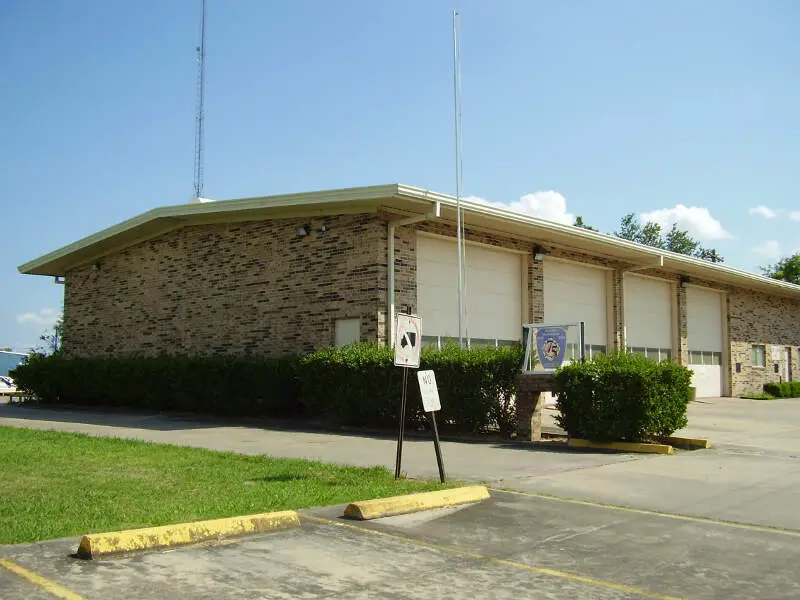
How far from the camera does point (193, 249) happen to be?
2280 cm

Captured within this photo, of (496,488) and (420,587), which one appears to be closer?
(420,587)

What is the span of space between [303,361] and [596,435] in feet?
21.8

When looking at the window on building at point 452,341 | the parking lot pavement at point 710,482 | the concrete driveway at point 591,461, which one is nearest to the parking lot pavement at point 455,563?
the parking lot pavement at point 710,482

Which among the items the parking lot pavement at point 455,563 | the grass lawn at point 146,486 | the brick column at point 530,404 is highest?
the brick column at point 530,404

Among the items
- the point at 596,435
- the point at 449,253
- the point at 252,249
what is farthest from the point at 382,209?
the point at 596,435

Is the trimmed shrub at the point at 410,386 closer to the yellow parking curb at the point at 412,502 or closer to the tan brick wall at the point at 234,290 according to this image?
the tan brick wall at the point at 234,290

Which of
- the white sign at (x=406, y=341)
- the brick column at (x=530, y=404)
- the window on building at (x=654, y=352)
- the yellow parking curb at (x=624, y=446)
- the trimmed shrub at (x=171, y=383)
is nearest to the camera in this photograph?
the white sign at (x=406, y=341)

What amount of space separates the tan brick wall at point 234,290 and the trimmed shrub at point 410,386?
1.79 meters

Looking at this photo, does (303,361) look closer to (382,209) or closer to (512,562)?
(382,209)

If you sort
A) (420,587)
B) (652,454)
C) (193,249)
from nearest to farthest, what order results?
(420,587), (652,454), (193,249)

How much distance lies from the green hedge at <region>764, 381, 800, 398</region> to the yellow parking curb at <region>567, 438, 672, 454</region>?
2316 cm

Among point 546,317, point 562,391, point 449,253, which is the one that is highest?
point 449,253

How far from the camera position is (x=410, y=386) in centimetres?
1577

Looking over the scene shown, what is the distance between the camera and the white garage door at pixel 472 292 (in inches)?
796
